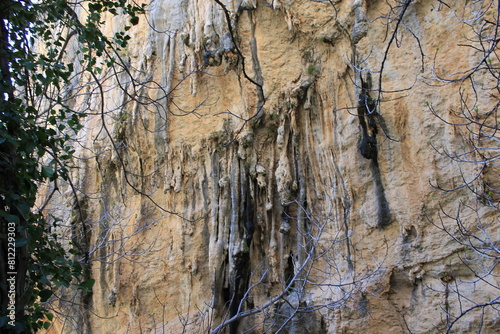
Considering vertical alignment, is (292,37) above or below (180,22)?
below

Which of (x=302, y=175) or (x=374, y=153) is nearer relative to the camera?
(x=374, y=153)

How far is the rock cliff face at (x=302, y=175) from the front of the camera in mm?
5340

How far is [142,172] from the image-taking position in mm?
7867

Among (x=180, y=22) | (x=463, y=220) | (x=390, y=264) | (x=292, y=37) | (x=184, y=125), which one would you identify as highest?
(x=180, y=22)

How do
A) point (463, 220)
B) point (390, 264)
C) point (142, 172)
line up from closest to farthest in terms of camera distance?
point (463, 220), point (390, 264), point (142, 172)

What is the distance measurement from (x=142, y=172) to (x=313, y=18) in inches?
149

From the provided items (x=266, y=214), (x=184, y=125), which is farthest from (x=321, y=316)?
(x=184, y=125)

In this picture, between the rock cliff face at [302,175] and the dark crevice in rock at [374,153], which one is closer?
the rock cliff face at [302,175]

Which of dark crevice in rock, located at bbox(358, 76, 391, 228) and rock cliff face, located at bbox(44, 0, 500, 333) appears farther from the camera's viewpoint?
dark crevice in rock, located at bbox(358, 76, 391, 228)

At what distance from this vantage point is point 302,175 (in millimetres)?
6746

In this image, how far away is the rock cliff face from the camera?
17.5 ft

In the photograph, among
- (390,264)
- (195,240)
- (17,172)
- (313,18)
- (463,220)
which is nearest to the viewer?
(17,172)

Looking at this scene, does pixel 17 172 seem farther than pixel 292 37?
No

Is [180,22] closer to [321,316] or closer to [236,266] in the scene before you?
[236,266]
